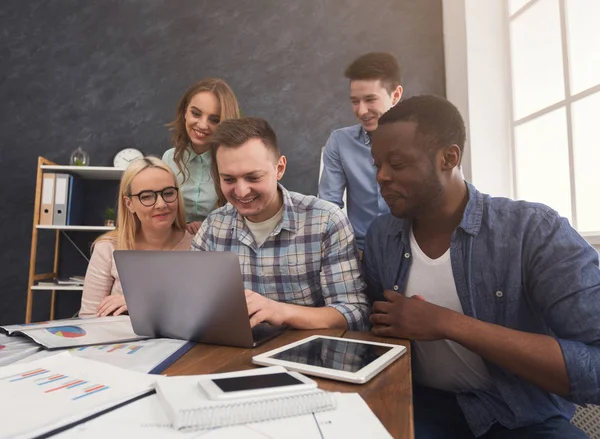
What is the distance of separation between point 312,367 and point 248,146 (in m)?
0.78

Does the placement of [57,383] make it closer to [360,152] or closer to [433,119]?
[433,119]

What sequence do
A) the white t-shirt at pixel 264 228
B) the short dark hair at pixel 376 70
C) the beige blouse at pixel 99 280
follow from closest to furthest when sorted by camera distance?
the white t-shirt at pixel 264 228 < the beige blouse at pixel 99 280 < the short dark hair at pixel 376 70

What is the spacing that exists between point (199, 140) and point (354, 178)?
0.73m

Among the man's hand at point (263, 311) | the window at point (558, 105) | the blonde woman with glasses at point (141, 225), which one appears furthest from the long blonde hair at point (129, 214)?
the window at point (558, 105)

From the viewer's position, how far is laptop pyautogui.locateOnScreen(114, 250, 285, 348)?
85 centimetres

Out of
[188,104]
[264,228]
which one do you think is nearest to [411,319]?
[264,228]

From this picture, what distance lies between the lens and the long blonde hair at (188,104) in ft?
6.50

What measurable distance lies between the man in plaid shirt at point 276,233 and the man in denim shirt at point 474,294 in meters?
0.12

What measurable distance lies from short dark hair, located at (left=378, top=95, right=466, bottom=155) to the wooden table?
51 centimetres

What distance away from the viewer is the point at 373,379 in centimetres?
68

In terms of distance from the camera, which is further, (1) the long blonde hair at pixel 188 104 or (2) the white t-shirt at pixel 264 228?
(1) the long blonde hair at pixel 188 104

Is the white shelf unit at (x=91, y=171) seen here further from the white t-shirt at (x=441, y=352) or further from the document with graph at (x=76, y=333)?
the white t-shirt at (x=441, y=352)

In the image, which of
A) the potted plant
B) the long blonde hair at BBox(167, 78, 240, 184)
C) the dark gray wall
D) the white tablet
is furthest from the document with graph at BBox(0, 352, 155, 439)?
the dark gray wall

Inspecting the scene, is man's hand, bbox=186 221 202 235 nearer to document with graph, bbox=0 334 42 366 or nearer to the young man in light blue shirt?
the young man in light blue shirt
